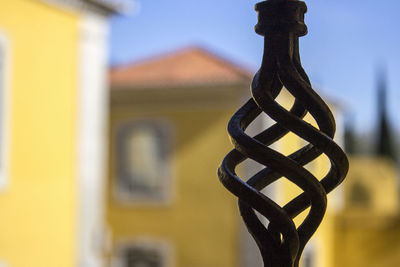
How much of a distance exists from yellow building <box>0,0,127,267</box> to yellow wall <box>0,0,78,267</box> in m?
0.01

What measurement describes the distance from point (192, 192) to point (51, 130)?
618 cm

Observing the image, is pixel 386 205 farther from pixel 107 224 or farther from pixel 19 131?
pixel 19 131

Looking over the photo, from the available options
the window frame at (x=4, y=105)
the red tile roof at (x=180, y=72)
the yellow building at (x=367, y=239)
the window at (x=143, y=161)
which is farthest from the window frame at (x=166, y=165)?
the window frame at (x=4, y=105)

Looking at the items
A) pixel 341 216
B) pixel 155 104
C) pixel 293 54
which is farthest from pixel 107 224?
pixel 293 54

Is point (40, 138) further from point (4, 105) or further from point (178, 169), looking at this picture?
point (178, 169)

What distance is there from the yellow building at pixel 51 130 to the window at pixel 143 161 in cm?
495

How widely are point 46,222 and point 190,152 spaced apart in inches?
238

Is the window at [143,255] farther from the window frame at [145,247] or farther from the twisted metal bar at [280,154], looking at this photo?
the twisted metal bar at [280,154]

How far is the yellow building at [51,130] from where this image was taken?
7.01 meters

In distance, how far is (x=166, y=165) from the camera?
1359 cm

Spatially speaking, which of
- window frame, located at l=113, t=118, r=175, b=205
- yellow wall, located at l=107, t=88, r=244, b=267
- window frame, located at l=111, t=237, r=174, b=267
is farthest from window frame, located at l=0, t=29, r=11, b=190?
window frame, located at l=111, t=237, r=174, b=267

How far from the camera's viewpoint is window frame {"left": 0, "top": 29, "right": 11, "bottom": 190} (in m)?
6.84

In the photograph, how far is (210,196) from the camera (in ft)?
43.5

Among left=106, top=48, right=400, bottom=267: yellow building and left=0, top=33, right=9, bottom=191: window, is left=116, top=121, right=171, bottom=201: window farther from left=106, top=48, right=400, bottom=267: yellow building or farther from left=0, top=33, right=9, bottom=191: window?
left=0, top=33, right=9, bottom=191: window
